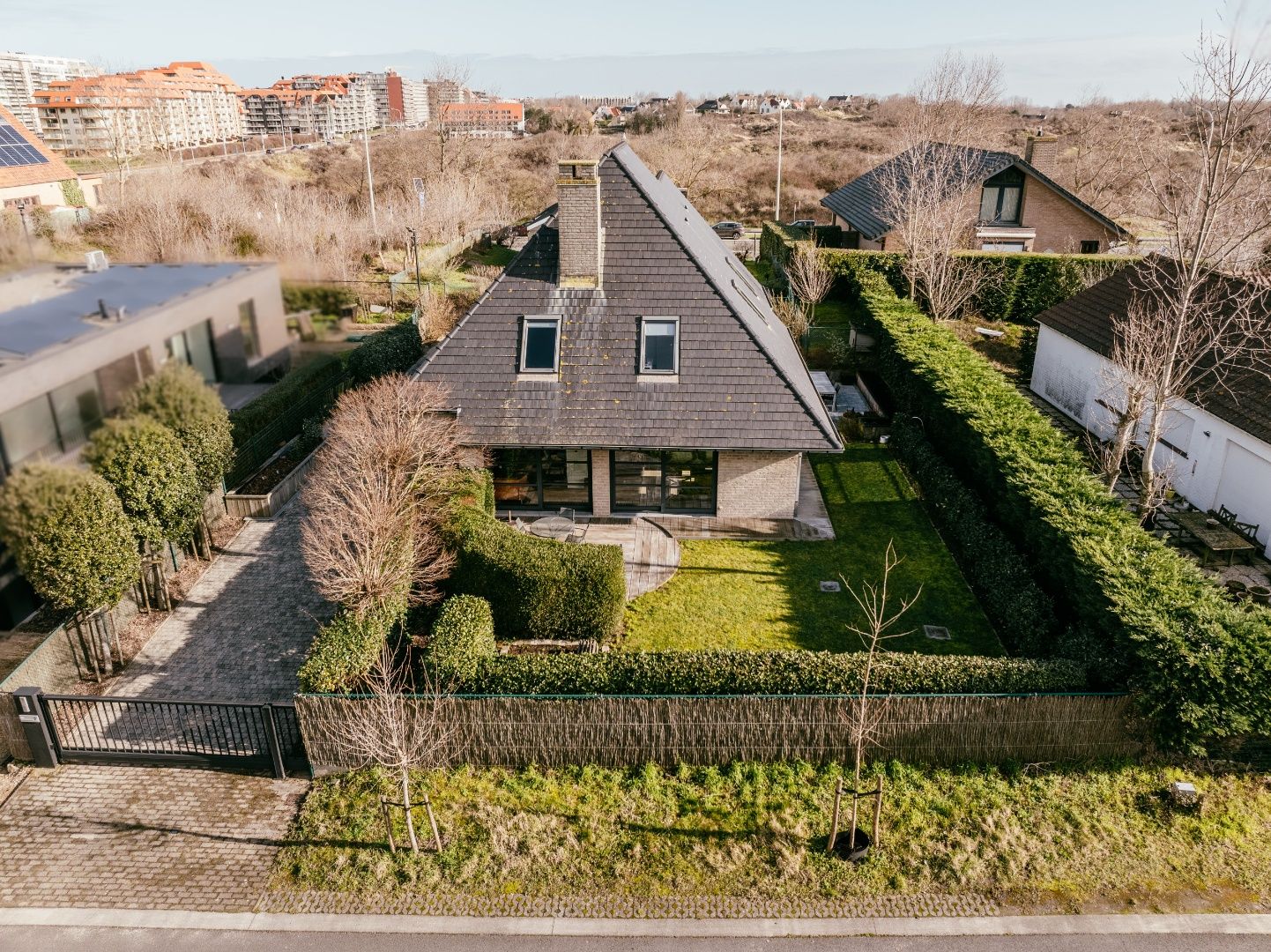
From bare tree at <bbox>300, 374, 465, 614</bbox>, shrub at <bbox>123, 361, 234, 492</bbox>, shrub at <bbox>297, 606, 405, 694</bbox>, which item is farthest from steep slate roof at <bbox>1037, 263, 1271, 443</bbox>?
shrub at <bbox>123, 361, 234, 492</bbox>

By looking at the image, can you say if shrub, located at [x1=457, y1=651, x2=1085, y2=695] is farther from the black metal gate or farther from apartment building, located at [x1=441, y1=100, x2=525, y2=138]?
apartment building, located at [x1=441, y1=100, x2=525, y2=138]

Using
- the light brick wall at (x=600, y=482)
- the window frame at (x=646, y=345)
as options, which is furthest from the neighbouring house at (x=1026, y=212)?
the light brick wall at (x=600, y=482)

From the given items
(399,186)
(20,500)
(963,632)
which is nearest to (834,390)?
(963,632)

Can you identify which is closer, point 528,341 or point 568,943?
point 568,943

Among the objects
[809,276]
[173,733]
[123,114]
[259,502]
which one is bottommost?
[173,733]

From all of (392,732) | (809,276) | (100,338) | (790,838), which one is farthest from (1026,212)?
(100,338)

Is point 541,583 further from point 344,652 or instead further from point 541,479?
point 541,479
